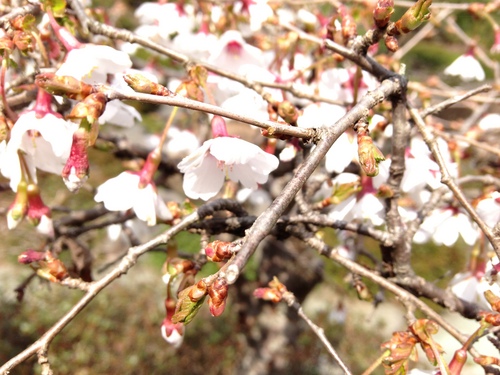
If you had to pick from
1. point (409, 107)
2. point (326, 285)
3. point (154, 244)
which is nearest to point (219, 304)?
point (154, 244)

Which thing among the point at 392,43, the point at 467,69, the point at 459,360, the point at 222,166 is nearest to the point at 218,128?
the point at 222,166

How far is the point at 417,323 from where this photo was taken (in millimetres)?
703

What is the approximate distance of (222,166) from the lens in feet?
2.40

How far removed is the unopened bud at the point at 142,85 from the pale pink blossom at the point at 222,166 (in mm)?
106

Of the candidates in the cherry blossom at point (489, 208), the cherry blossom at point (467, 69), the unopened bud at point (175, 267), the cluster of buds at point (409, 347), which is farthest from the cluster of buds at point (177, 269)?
the cherry blossom at point (467, 69)

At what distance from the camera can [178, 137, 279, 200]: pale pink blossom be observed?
0.63 metres

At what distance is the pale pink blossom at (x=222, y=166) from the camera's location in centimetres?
63

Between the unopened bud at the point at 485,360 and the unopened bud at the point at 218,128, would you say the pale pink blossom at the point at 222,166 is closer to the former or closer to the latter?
the unopened bud at the point at 218,128

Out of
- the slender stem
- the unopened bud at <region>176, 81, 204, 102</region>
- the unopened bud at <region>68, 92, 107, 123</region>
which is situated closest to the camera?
the slender stem

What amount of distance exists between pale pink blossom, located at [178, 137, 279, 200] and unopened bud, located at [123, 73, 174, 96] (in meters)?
0.11

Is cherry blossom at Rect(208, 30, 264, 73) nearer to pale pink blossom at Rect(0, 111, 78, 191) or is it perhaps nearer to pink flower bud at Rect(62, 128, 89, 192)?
pale pink blossom at Rect(0, 111, 78, 191)

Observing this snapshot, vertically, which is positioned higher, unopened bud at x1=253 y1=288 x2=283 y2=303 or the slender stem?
the slender stem

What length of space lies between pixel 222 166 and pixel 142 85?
0.23 meters

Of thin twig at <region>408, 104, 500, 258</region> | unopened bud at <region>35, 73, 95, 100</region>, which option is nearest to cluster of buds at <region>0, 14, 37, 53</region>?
unopened bud at <region>35, 73, 95, 100</region>
